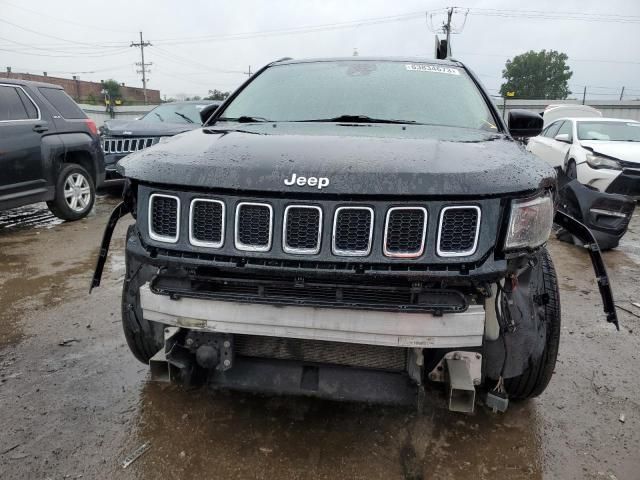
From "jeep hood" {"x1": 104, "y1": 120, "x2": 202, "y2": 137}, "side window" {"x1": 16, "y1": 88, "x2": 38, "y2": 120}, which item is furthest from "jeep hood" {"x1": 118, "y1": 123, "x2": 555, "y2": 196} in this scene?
"jeep hood" {"x1": 104, "y1": 120, "x2": 202, "y2": 137}

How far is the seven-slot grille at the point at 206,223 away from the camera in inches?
78.2

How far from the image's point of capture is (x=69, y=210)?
22.5 feet

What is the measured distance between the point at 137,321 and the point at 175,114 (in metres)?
7.66

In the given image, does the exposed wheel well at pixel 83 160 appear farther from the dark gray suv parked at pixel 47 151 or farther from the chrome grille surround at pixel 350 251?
the chrome grille surround at pixel 350 251

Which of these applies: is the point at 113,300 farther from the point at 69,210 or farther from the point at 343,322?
the point at 69,210

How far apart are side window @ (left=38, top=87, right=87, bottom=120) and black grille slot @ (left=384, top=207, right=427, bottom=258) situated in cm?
643

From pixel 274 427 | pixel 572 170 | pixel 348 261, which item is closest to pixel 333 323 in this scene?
pixel 348 261

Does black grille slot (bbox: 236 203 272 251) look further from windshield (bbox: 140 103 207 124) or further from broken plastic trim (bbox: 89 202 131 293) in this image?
windshield (bbox: 140 103 207 124)

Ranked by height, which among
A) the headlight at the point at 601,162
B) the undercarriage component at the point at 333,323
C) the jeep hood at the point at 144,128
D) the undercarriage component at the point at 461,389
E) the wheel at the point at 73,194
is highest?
the jeep hood at the point at 144,128

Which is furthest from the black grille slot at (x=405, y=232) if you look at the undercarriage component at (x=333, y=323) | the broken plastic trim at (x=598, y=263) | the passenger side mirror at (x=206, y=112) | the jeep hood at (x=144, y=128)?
the jeep hood at (x=144, y=128)

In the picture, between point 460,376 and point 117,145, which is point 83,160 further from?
point 460,376

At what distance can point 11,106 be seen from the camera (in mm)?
6117

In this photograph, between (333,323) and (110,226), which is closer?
(333,323)

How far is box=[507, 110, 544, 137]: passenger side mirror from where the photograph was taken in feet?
11.1
